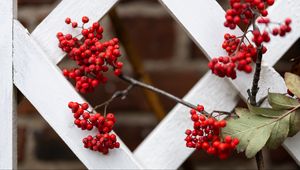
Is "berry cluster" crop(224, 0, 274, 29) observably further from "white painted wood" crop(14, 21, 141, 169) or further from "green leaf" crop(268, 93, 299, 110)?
"white painted wood" crop(14, 21, 141, 169)

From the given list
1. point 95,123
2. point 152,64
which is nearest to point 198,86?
point 95,123

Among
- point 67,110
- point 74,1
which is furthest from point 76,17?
point 67,110

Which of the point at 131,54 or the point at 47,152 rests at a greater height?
the point at 131,54

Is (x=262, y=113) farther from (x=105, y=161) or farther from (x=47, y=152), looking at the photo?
(x=47, y=152)

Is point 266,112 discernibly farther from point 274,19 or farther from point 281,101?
point 274,19

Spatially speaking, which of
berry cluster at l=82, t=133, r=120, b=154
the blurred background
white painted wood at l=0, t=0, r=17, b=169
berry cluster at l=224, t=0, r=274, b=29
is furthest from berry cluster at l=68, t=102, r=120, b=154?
the blurred background

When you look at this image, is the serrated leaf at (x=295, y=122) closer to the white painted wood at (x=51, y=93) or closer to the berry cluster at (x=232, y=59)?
the berry cluster at (x=232, y=59)
